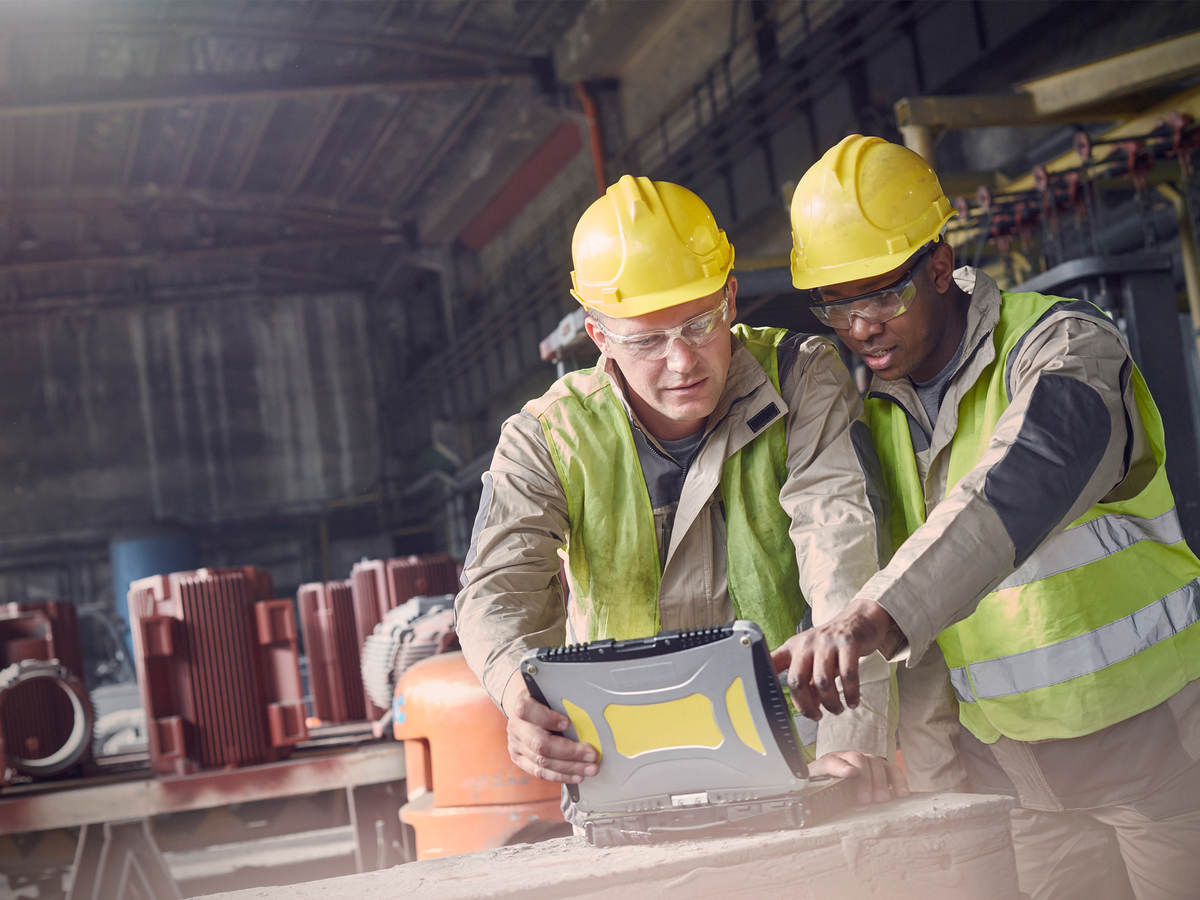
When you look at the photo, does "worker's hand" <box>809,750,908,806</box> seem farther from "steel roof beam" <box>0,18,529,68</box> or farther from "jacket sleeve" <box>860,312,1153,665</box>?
"steel roof beam" <box>0,18,529,68</box>

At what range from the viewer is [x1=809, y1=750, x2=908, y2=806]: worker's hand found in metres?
1.81

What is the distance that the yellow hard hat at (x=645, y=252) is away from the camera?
214cm

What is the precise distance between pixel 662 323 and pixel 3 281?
61.8 ft

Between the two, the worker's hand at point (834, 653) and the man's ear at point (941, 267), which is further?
the man's ear at point (941, 267)

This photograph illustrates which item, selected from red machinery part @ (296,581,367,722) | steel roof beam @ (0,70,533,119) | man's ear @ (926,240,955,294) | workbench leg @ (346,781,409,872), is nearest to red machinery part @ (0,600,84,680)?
red machinery part @ (296,581,367,722)

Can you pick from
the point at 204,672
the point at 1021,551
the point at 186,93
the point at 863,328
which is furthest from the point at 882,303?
the point at 186,93

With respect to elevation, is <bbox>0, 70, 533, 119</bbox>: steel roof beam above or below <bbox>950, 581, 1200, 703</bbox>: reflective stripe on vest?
above

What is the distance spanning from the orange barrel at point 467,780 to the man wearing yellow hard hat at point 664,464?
1.19 metres

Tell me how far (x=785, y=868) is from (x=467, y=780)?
1.91 meters

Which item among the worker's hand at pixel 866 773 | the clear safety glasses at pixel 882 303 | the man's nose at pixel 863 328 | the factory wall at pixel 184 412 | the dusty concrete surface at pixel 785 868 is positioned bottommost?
the dusty concrete surface at pixel 785 868

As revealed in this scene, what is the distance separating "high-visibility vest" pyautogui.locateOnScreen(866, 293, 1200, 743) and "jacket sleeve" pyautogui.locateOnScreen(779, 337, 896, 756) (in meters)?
0.20

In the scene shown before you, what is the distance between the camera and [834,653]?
5.36ft

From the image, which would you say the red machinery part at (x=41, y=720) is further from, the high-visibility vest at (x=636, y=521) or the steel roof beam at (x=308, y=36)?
the steel roof beam at (x=308, y=36)

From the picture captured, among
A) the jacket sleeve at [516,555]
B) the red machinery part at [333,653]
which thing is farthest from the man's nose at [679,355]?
the red machinery part at [333,653]
